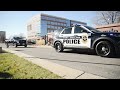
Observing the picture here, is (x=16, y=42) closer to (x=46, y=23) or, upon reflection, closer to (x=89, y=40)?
(x=89, y=40)

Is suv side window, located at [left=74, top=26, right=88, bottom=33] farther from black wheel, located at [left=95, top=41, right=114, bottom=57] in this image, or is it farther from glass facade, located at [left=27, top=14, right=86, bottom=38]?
glass facade, located at [left=27, top=14, right=86, bottom=38]

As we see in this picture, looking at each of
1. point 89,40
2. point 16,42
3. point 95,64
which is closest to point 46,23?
point 16,42

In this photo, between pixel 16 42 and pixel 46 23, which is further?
pixel 46 23

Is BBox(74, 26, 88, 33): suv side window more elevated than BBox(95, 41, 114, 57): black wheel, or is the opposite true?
BBox(74, 26, 88, 33): suv side window

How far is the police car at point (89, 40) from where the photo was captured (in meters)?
7.24

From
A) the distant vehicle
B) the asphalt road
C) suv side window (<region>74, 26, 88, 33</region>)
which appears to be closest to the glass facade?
the distant vehicle

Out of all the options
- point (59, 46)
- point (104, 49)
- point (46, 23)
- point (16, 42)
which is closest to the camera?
point (104, 49)

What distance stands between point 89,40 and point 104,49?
100 centimetres

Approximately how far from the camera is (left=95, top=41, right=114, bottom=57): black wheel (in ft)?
23.9

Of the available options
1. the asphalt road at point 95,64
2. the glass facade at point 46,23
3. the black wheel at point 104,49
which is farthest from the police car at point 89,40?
the glass facade at point 46,23

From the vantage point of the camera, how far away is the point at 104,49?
7562 millimetres

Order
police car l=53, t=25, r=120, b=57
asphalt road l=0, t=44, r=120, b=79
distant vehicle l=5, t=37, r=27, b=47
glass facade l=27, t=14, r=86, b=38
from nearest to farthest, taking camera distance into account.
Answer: asphalt road l=0, t=44, r=120, b=79, police car l=53, t=25, r=120, b=57, distant vehicle l=5, t=37, r=27, b=47, glass facade l=27, t=14, r=86, b=38
